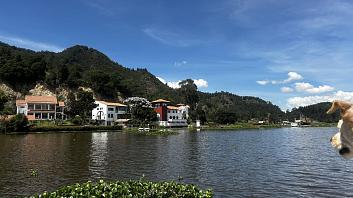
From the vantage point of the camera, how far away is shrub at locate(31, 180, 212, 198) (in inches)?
708

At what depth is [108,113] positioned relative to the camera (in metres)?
179

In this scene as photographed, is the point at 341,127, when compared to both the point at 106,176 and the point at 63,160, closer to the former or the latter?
the point at 106,176

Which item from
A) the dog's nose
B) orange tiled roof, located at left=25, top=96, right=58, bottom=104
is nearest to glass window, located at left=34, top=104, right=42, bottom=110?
orange tiled roof, located at left=25, top=96, right=58, bottom=104

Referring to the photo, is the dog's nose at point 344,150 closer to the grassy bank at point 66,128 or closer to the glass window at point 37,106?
the grassy bank at point 66,128

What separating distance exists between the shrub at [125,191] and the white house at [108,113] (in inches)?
6182

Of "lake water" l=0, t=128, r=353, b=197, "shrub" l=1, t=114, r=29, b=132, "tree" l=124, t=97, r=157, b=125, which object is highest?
"tree" l=124, t=97, r=157, b=125

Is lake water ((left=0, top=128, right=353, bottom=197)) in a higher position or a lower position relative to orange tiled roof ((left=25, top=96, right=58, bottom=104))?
Answer: lower

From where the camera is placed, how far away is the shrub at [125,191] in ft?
59.0

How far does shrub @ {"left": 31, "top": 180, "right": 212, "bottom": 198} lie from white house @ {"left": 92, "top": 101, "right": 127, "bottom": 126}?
157 metres

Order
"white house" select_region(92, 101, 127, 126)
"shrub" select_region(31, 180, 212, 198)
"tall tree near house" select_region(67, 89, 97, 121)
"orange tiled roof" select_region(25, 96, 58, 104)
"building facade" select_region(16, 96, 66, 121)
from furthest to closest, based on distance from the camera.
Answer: "white house" select_region(92, 101, 127, 126) < "orange tiled roof" select_region(25, 96, 58, 104) < "building facade" select_region(16, 96, 66, 121) < "tall tree near house" select_region(67, 89, 97, 121) < "shrub" select_region(31, 180, 212, 198)

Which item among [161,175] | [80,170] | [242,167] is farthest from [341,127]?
[242,167]

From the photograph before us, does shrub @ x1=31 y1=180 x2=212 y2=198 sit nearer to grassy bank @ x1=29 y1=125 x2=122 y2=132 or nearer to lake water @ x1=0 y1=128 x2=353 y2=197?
lake water @ x1=0 y1=128 x2=353 y2=197

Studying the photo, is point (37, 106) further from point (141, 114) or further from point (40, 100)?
point (141, 114)

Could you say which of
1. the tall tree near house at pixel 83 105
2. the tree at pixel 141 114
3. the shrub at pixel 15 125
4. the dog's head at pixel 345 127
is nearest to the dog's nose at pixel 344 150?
the dog's head at pixel 345 127
